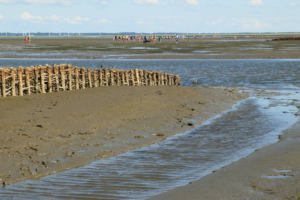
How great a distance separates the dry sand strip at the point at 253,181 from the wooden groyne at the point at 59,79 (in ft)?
42.8

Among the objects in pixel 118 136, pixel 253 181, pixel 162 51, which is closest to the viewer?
pixel 253 181

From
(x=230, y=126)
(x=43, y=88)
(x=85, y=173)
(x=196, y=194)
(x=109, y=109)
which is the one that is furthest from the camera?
(x=43, y=88)

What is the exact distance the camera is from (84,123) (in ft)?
47.6

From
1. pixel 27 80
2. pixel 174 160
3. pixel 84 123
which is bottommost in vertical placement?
pixel 174 160

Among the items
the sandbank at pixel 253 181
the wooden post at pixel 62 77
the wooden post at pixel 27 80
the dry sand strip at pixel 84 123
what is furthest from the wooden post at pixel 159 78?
the sandbank at pixel 253 181

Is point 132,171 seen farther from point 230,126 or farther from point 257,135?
point 230,126

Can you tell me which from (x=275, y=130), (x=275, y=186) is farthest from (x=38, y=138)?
(x=275, y=130)

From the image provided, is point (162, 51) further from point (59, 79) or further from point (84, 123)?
point (84, 123)

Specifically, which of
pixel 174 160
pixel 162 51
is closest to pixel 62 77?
pixel 174 160

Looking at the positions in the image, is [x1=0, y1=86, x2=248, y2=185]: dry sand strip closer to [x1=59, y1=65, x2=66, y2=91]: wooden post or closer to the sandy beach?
the sandy beach

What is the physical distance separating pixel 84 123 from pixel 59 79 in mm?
9422

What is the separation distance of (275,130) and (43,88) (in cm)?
1183

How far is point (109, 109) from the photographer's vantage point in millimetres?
17062

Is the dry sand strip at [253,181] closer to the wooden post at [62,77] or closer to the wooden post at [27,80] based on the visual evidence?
the wooden post at [27,80]
